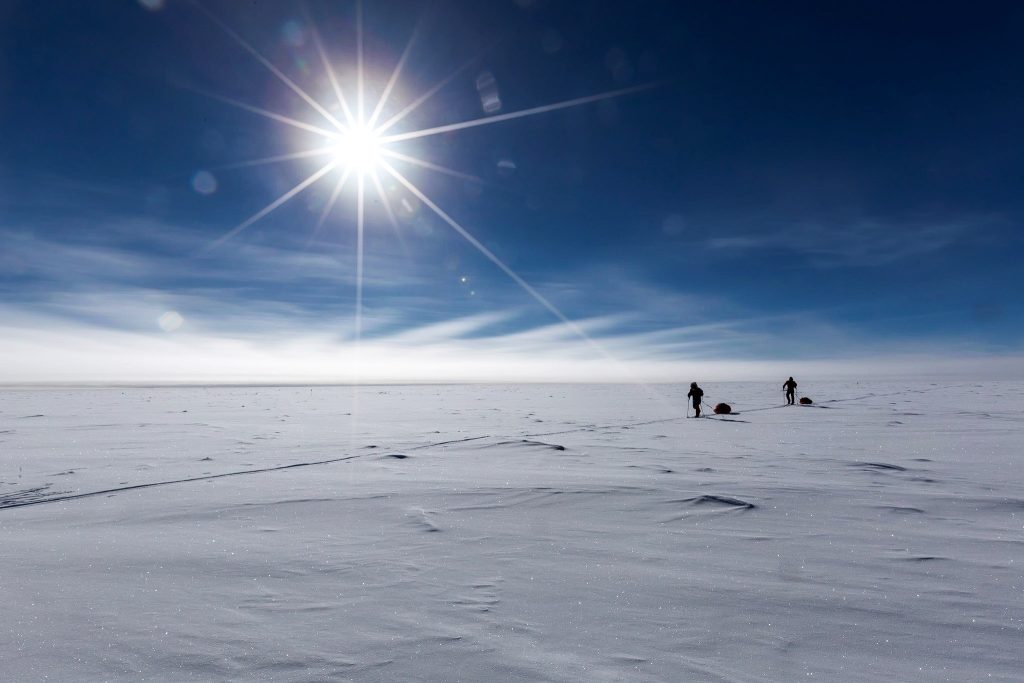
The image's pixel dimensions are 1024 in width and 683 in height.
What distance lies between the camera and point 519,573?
365 centimetres

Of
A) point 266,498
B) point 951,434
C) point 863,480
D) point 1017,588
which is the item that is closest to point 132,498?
point 266,498

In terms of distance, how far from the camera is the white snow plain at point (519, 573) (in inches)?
99.4

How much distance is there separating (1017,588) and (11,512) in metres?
8.99

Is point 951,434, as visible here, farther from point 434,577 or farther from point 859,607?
point 434,577

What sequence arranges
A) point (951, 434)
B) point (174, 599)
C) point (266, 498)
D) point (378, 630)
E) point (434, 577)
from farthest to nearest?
point (951, 434) → point (266, 498) → point (434, 577) → point (174, 599) → point (378, 630)

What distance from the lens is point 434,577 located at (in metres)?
3.56

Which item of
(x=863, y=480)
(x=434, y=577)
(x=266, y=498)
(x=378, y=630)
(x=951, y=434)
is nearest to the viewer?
(x=378, y=630)

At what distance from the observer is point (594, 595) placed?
3.26 metres

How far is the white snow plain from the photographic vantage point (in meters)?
2.53

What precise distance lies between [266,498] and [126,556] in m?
2.07

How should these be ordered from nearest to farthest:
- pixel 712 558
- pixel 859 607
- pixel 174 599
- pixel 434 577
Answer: pixel 859 607
pixel 174 599
pixel 434 577
pixel 712 558

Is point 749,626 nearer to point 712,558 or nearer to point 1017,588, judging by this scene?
point 712,558

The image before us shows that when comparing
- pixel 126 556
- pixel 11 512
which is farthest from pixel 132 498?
pixel 126 556

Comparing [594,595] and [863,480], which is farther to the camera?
[863,480]
